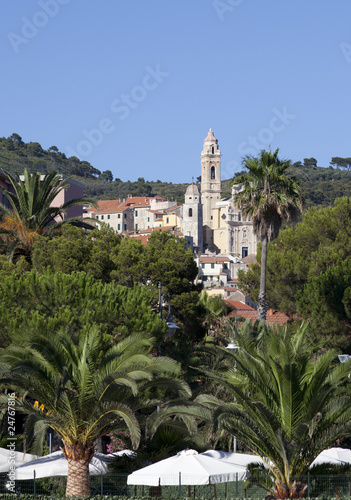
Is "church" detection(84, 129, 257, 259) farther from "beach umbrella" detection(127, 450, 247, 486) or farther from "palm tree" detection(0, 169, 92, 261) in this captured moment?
"beach umbrella" detection(127, 450, 247, 486)

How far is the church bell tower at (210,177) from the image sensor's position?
17488cm

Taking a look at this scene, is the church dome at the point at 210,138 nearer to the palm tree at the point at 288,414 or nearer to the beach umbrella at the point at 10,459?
the beach umbrella at the point at 10,459

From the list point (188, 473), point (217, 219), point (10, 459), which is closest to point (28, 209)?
point (10, 459)

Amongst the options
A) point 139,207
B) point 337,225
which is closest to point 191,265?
point 337,225

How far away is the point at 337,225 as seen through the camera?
41062 millimetres

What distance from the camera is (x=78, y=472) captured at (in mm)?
17109

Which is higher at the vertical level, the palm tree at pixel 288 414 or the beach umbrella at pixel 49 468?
the palm tree at pixel 288 414

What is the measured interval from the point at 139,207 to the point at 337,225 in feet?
456

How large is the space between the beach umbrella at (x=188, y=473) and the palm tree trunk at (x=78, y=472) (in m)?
1.21

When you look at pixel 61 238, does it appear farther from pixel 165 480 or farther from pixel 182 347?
pixel 165 480

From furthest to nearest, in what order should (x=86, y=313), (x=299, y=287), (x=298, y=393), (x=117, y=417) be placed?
(x=299, y=287) < (x=86, y=313) < (x=117, y=417) < (x=298, y=393)

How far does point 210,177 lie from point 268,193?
14747cm

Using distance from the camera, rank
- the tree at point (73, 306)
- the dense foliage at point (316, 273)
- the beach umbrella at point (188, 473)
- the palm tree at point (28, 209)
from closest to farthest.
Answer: the beach umbrella at point (188, 473), the tree at point (73, 306), the palm tree at point (28, 209), the dense foliage at point (316, 273)

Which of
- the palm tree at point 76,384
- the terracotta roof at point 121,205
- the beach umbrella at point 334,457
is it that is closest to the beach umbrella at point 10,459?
the palm tree at point 76,384
